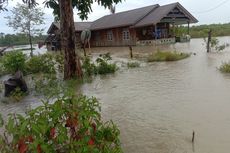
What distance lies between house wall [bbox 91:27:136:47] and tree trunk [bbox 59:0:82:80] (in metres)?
24.5

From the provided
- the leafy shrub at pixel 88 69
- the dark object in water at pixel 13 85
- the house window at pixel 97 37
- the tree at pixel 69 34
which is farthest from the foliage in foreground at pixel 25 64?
the house window at pixel 97 37

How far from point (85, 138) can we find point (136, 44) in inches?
1394

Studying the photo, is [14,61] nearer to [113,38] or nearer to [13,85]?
[13,85]

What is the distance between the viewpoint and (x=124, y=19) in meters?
40.6

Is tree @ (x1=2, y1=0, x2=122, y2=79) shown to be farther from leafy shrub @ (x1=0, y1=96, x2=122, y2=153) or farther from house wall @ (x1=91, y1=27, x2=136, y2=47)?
house wall @ (x1=91, y1=27, x2=136, y2=47)

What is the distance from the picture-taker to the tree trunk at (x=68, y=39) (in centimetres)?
1498

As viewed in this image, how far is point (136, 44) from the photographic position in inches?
1529

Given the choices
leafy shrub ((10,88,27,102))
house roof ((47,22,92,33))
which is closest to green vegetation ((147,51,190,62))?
leafy shrub ((10,88,27,102))

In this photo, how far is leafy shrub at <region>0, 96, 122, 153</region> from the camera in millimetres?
3611

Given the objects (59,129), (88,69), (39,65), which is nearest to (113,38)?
(39,65)

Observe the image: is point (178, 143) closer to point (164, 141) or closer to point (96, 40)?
point (164, 141)

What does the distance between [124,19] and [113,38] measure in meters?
3.64

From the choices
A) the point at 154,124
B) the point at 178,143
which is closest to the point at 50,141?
the point at 178,143

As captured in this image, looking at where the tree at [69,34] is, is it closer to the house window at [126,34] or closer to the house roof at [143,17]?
the house roof at [143,17]
